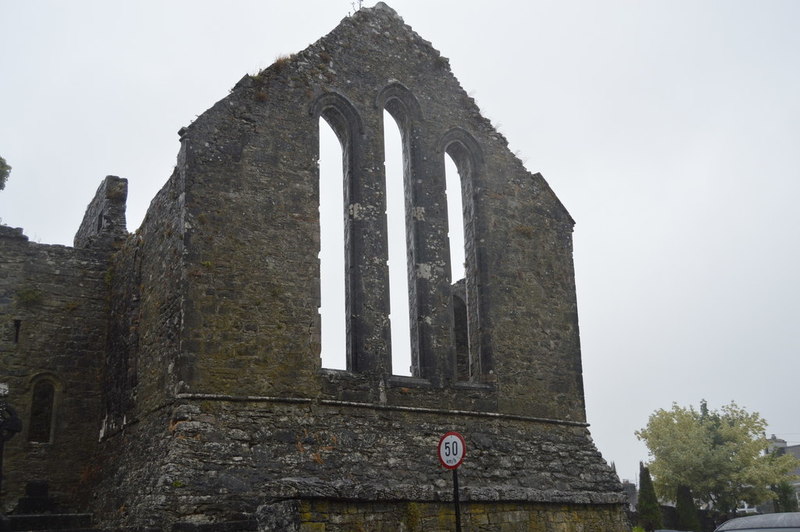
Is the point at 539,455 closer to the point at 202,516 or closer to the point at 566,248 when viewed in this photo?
the point at 566,248

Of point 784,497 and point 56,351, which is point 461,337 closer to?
point 56,351

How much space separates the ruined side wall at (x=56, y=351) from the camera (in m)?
14.0

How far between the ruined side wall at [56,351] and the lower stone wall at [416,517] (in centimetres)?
693

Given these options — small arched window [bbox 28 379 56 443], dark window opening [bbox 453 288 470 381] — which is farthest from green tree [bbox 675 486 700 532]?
small arched window [bbox 28 379 56 443]

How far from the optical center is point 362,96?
14.1 m

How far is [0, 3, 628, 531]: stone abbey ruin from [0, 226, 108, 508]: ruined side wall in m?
0.04

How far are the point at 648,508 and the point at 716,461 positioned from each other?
6.26 meters

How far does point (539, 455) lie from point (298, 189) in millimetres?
5849

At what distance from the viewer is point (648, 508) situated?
28656mm

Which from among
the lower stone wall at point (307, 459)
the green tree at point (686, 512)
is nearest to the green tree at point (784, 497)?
the green tree at point (686, 512)

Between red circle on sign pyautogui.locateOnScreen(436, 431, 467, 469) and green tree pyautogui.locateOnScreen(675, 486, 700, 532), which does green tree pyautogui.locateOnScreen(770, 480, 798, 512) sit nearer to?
green tree pyautogui.locateOnScreen(675, 486, 700, 532)

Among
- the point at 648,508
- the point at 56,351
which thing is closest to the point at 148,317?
the point at 56,351

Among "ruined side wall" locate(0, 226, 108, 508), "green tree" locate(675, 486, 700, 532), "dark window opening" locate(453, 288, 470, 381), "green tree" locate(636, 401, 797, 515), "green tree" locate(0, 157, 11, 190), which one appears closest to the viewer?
"ruined side wall" locate(0, 226, 108, 508)

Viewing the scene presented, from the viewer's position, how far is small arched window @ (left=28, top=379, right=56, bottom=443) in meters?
14.3
